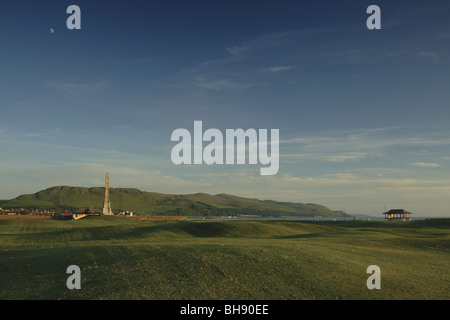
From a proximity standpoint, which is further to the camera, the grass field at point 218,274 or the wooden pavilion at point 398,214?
the wooden pavilion at point 398,214

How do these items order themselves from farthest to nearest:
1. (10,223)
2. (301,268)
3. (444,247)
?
(10,223), (444,247), (301,268)

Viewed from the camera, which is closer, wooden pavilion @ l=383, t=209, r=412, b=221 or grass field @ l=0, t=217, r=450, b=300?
grass field @ l=0, t=217, r=450, b=300

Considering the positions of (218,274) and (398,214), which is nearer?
(218,274)

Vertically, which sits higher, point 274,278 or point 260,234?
point 274,278

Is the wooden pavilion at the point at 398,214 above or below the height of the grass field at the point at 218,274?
below

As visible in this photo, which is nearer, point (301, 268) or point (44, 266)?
point (301, 268)

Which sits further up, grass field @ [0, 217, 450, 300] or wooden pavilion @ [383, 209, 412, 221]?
grass field @ [0, 217, 450, 300]

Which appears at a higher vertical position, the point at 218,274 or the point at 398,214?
the point at 218,274
